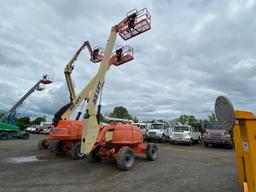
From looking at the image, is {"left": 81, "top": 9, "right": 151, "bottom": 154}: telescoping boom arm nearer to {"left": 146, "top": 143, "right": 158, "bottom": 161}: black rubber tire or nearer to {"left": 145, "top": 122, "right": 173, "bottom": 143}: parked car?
{"left": 146, "top": 143, "right": 158, "bottom": 161}: black rubber tire

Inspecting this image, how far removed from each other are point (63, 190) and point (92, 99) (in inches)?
150

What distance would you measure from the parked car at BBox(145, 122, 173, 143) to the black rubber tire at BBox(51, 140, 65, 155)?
13.5m

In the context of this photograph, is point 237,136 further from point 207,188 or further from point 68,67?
point 68,67

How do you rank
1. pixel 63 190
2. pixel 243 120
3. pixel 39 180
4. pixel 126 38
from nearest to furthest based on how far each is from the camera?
pixel 243 120 → pixel 63 190 → pixel 39 180 → pixel 126 38

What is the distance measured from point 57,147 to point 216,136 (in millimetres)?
14067

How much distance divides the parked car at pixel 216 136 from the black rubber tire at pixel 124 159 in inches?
483

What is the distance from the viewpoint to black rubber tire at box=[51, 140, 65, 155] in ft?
39.2

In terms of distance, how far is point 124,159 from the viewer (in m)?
8.31

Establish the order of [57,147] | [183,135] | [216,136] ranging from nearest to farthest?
[57,147] → [216,136] → [183,135]

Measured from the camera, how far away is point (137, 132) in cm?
1013

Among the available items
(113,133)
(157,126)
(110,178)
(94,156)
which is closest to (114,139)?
(113,133)

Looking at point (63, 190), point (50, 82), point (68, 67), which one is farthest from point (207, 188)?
point (50, 82)

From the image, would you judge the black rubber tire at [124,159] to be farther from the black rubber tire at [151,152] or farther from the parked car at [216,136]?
the parked car at [216,136]

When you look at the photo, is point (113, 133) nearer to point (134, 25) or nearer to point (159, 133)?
point (134, 25)
